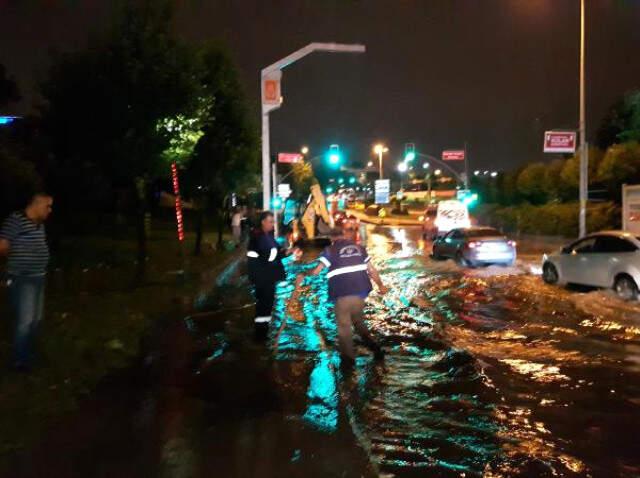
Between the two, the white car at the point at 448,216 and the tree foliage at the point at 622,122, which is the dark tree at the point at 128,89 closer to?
the white car at the point at 448,216

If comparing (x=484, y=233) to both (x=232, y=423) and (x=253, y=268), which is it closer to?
(x=253, y=268)

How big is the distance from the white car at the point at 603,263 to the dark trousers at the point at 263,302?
7290mm

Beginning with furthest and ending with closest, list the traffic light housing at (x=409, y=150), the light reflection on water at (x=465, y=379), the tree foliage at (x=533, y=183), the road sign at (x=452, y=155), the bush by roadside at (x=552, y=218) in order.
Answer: the road sign at (x=452, y=155)
the traffic light housing at (x=409, y=150)
the tree foliage at (x=533, y=183)
the bush by roadside at (x=552, y=218)
the light reflection on water at (x=465, y=379)

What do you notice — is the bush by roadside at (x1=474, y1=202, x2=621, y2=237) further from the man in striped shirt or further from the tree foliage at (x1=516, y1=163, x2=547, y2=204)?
the man in striped shirt

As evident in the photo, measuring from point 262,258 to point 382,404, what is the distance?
142 inches

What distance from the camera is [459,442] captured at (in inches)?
241

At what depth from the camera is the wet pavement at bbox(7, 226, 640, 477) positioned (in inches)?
223

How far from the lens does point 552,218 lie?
3791 cm

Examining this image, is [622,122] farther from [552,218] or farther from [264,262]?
[264,262]

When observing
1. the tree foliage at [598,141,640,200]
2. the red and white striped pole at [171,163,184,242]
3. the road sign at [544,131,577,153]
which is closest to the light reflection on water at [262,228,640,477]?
the red and white striped pole at [171,163,184,242]

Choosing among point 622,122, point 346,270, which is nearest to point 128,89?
point 346,270

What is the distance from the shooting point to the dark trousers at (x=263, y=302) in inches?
409

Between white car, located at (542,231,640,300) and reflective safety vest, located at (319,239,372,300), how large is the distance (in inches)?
287

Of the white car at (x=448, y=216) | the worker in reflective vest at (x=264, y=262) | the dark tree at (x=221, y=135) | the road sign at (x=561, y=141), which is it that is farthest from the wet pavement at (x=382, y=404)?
the white car at (x=448, y=216)
